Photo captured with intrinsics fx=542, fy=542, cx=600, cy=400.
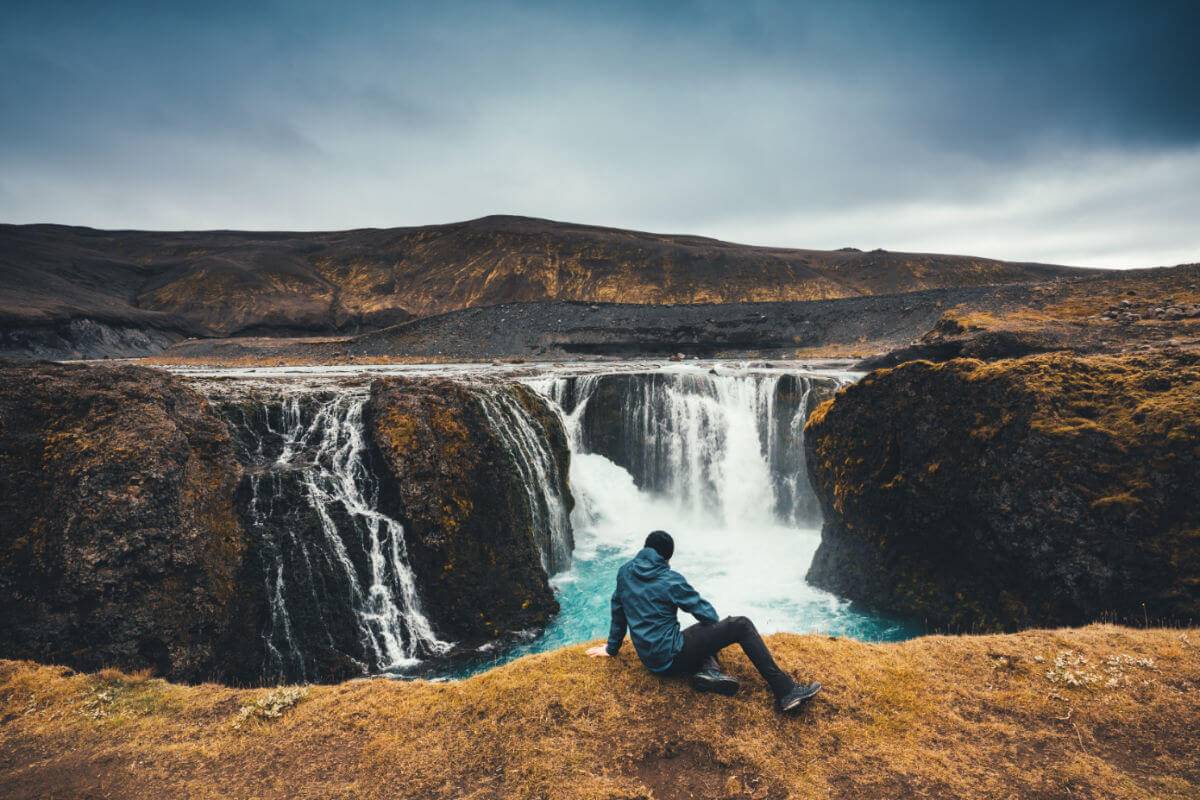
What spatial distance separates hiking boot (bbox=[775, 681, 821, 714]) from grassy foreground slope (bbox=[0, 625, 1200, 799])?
0.43 feet

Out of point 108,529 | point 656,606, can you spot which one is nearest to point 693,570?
point 656,606

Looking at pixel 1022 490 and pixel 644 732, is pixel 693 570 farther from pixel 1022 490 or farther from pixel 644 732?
pixel 644 732

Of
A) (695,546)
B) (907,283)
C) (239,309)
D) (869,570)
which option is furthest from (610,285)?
(869,570)

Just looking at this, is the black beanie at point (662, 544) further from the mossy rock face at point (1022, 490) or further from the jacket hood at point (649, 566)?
the mossy rock face at point (1022, 490)

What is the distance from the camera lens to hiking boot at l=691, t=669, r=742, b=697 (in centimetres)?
575

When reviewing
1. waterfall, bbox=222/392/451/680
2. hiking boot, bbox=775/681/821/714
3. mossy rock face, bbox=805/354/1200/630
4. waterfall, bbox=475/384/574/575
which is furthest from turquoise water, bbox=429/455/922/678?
hiking boot, bbox=775/681/821/714

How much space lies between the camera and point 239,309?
8275 cm

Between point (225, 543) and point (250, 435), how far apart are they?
4277 millimetres

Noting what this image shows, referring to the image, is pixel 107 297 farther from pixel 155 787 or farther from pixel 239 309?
pixel 155 787

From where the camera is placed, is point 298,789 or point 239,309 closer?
point 298,789

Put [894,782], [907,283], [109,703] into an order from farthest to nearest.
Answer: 1. [907,283]
2. [109,703]
3. [894,782]

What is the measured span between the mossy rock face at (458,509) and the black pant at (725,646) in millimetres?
8376

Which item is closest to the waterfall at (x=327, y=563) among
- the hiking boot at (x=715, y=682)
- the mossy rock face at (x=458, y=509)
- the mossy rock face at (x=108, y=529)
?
the mossy rock face at (x=458, y=509)

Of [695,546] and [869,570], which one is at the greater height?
[869,570]
